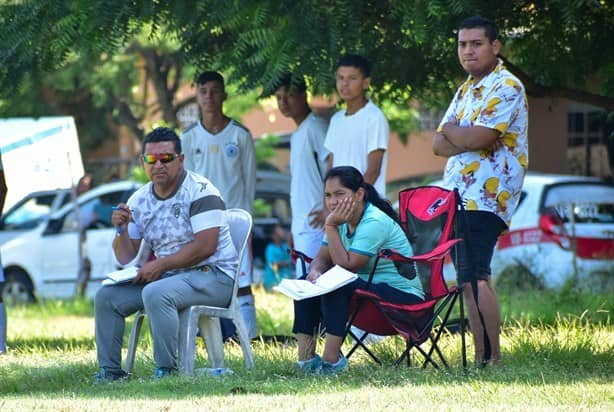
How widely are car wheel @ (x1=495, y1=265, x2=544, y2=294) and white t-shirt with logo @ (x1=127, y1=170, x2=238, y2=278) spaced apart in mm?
6816

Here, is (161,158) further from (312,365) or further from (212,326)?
(312,365)

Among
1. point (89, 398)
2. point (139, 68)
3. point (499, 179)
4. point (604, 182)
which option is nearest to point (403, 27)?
point (499, 179)

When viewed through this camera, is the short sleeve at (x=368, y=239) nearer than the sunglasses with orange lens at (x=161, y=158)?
Yes

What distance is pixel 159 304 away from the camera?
25.3 ft

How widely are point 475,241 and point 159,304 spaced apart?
73.9 inches

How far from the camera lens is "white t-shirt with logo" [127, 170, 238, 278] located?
8008mm

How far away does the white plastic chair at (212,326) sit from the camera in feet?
25.8

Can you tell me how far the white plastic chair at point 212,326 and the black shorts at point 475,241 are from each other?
140cm

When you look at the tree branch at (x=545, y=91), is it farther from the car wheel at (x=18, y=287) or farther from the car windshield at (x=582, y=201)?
the car wheel at (x=18, y=287)

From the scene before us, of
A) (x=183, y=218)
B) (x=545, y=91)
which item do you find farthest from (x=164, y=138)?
(x=545, y=91)

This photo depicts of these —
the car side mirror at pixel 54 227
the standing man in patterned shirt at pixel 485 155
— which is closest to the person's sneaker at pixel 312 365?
the standing man in patterned shirt at pixel 485 155

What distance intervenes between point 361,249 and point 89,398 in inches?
71.0

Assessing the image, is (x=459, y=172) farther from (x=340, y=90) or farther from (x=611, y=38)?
(x=611, y=38)

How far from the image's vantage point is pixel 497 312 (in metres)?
7.71
